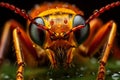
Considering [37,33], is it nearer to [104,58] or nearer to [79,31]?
[79,31]

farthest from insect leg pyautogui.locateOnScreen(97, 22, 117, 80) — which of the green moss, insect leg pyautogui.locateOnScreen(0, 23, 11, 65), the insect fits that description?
insect leg pyautogui.locateOnScreen(0, 23, 11, 65)

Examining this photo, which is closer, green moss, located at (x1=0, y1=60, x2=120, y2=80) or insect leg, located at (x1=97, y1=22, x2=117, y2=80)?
insect leg, located at (x1=97, y1=22, x2=117, y2=80)

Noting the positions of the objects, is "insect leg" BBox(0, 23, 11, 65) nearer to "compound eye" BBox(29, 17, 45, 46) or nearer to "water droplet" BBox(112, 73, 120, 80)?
"compound eye" BBox(29, 17, 45, 46)

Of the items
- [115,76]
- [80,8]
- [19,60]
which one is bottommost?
[115,76]

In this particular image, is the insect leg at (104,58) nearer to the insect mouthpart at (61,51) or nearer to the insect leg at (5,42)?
the insect mouthpart at (61,51)

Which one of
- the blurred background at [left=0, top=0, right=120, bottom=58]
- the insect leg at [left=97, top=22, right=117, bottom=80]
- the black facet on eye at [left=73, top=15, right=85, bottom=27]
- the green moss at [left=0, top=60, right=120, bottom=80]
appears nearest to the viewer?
the insect leg at [left=97, top=22, right=117, bottom=80]

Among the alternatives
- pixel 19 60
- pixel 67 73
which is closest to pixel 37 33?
pixel 67 73

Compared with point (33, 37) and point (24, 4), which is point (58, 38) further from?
point (24, 4)
